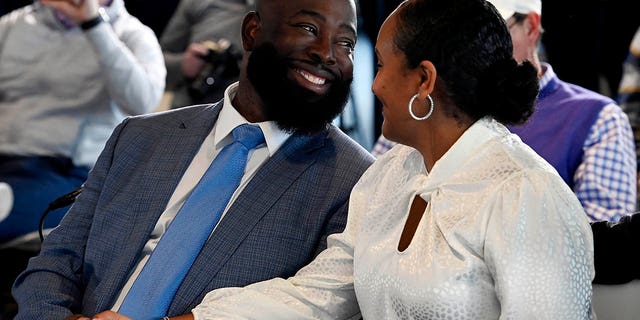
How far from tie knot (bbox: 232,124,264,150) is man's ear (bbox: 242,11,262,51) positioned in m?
0.23

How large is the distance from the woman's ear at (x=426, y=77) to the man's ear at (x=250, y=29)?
2.39 feet

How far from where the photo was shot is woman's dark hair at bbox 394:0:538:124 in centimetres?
201

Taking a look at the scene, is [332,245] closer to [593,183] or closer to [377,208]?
[377,208]

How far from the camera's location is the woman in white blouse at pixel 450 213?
186cm

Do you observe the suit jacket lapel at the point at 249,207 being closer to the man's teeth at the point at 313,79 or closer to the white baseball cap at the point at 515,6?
the man's teeth at the point at 313,79

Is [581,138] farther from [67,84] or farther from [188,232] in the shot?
[67,84]

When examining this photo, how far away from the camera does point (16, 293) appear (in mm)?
2586

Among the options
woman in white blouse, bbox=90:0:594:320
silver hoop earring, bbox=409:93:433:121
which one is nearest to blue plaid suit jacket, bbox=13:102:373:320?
woman in white blouse, bbox=90:0:594:320

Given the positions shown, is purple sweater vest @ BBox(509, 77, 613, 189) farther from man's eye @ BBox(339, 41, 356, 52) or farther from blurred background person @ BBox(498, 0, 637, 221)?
man's eye @ BBox(339, 41, 356, 52)

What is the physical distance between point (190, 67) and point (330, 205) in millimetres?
1967

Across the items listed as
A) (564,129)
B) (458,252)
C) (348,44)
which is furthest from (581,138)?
(458,252)

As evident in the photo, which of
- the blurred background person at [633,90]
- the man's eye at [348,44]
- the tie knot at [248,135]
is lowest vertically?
the blurred background person at [633,90]

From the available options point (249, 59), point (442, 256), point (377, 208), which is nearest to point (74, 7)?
point (249, 59)

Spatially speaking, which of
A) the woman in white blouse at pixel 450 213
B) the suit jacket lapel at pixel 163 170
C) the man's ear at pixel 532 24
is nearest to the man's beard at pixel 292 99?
the suit jacket lapel at pixel 163 170
